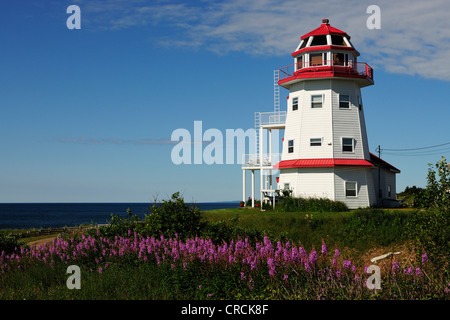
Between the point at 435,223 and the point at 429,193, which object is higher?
the point at 429,193

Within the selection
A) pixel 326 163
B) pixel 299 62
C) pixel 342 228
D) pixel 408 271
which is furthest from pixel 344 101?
Result: pixel 408 271

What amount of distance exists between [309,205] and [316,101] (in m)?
9.06

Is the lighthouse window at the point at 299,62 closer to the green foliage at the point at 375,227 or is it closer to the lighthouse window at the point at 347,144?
the lighthouse window at the point at 347,144

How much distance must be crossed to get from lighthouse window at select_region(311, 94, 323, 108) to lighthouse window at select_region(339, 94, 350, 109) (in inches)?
64.4

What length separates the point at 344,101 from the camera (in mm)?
38188

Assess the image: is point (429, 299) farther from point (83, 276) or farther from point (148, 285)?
point (83, 276)

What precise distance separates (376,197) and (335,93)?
35.4 feet

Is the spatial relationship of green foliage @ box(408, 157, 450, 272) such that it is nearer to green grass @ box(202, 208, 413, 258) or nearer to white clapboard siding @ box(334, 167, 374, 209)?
green grass @ box(202, 208, 413, 258)

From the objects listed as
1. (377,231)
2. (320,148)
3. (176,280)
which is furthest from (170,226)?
(320,148)

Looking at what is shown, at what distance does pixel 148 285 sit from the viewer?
10398 mm

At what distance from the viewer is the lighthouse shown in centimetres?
3728

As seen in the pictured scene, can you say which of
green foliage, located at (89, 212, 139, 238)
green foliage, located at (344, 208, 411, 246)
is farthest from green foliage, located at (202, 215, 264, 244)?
green foliage, located at (344, 208, 411, 246)

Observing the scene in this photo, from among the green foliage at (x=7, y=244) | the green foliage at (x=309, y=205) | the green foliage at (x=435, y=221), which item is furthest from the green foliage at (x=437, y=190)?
the green foliage at (x=309, y=205)

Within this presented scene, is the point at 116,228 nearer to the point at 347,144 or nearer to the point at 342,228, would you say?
the point at 342,228
